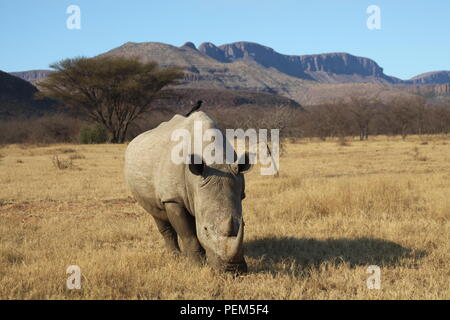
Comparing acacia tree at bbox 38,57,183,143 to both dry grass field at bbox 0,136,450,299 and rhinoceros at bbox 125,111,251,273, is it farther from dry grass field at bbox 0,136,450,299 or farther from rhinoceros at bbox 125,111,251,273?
rhinoceros at bbox 125,111,251,273

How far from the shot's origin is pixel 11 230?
23.5 feet

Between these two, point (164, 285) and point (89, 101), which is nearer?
point (164, 285)

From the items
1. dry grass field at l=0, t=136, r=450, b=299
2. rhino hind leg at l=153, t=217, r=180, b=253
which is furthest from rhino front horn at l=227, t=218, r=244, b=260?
rhino hind leg at l=153, t=217, r=180, b=253

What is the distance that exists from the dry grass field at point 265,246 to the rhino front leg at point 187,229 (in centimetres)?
18

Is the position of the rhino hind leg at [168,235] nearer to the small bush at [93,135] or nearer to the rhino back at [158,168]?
the rhino back at [158,168]

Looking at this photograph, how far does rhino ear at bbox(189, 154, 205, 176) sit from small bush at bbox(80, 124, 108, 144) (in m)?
38.0

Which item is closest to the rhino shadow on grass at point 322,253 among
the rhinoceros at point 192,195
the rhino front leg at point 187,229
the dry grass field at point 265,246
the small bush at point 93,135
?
the dry grass field at point 265,246

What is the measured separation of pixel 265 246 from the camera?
6.16 metres

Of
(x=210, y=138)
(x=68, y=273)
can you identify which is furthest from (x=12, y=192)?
(x=210, y=138)

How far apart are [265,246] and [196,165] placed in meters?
2.42

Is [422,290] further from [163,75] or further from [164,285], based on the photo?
[163,75]

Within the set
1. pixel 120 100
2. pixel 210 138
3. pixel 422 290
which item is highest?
pixel 120 100

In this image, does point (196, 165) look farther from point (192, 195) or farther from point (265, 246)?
point (265, 246)
